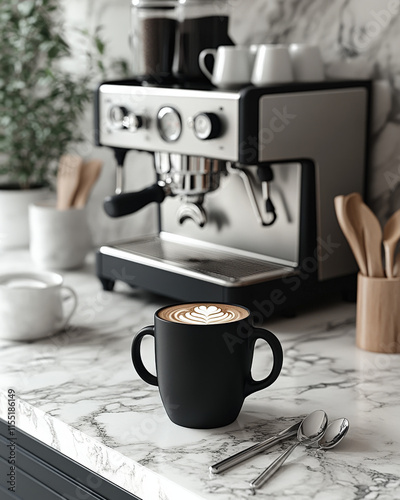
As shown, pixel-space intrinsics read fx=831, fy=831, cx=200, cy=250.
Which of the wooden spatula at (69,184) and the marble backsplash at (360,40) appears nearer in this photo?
the marble backsplash at (360,40)

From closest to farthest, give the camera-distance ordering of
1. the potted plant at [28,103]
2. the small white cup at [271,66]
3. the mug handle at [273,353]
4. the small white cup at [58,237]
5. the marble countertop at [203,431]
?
the marble countertop at [203,431], the mug handle at [273,353], the small white cup at [271,66], the small white cup at [58,237], the potted plant at [28,103]

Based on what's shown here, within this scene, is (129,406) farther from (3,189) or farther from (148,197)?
(3,189)

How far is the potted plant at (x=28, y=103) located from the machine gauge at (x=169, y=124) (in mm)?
477

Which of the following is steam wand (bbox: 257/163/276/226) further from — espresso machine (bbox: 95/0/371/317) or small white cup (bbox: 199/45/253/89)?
small white cup (bbox: 199/45/253/89)

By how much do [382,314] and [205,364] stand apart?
13.5 inches

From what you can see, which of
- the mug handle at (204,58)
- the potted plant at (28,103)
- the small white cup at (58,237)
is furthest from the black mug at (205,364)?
the potted plant at (28,103)

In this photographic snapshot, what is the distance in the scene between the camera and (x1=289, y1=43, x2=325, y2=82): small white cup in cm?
120

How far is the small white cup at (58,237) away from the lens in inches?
57.7

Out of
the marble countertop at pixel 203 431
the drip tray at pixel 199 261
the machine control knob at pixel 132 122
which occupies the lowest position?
the marble countertop at pixel 203 431

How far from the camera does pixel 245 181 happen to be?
1.24m

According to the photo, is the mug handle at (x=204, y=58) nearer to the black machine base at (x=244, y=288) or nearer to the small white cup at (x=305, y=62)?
the small white cup at (x=305, y=62)

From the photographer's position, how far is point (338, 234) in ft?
4.02

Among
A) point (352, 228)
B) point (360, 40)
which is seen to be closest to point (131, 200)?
point (352, 228)

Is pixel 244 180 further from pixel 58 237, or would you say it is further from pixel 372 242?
pixel 58 237
